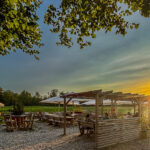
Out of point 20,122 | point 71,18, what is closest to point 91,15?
point 71,18

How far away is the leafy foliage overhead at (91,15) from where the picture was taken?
4.78 metres

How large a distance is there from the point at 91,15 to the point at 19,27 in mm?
2362

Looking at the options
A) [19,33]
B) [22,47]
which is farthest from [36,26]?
[22,47]

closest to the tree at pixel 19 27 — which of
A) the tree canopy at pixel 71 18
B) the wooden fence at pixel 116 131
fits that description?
the tree canopy at pixel 71 18

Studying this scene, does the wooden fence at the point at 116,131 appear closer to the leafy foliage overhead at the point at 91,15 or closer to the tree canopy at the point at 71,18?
the tree canopy at the point at 71,18

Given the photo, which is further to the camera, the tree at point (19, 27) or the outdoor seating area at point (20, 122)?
the outdoor seating area at point (20, 122)

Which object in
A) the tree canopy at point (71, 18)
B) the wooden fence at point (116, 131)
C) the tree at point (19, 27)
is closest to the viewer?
the tree at point (19, 27)

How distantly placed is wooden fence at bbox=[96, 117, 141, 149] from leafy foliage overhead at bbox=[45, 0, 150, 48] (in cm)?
362

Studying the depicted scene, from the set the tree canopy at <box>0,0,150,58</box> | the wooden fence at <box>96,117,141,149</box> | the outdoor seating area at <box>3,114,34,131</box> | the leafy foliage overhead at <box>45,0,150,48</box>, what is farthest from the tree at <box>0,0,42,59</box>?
the outdoor seating area at <box>3,114,34,131</box>

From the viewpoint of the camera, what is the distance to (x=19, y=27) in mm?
5281

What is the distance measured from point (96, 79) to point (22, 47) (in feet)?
33.1

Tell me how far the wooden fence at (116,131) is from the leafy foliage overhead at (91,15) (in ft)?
11.9

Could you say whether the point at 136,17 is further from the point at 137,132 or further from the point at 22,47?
the point at 137,132

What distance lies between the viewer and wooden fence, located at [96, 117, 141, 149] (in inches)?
253
